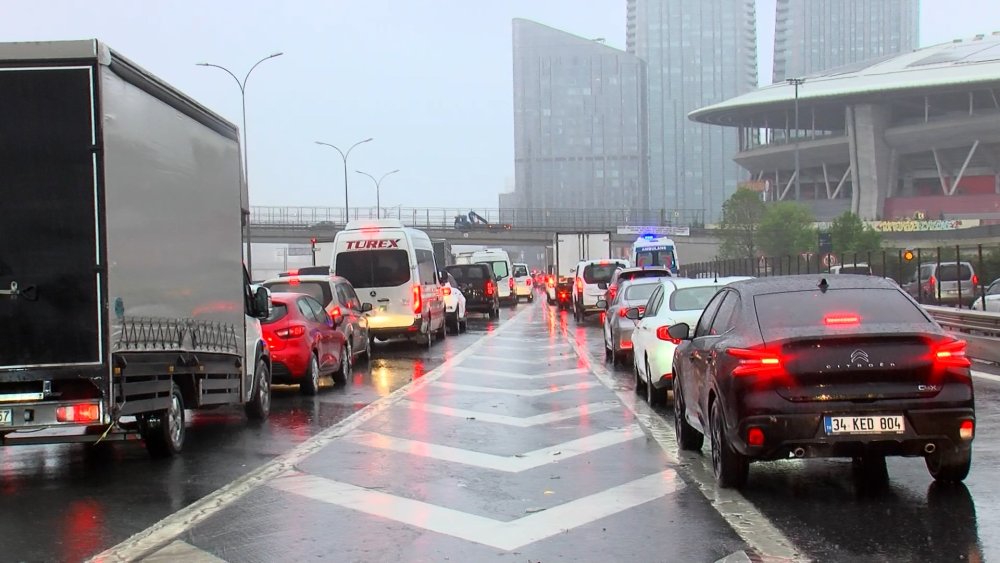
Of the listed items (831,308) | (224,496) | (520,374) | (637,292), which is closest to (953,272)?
(637,292)

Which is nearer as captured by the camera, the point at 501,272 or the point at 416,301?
the point at 416,301

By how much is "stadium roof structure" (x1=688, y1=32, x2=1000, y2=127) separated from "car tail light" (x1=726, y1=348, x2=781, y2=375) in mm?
101125

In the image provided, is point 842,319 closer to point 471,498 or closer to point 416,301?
point 471,498

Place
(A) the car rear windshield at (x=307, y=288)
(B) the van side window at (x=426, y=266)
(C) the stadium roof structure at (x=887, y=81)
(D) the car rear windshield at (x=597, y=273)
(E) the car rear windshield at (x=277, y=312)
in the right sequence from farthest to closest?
(C) the stadium roof structure at (x=887, y=81), (D) the car rear windshield at (x=597, y=273), (B) the van side window at (x=426, y=266), (A) the car rear windshield at (x=307, y=288), (E) the car rear windshield at (x=277, y=312)

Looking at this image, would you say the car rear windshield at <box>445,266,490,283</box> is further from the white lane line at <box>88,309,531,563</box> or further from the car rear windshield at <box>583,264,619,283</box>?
the white lane line at <box>88,309,531,563</box>

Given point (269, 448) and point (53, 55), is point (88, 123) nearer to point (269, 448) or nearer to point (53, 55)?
point (53, 55)

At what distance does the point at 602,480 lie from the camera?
27.5ft

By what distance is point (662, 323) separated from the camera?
12984mm

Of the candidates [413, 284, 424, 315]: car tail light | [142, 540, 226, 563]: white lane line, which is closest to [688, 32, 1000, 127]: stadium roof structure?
[413, 284, 424, 315]: car tail light

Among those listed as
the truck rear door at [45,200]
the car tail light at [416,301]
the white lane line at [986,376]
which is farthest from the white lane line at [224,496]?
the car tail light at [416,301]

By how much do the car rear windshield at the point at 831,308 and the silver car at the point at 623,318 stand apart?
9584 mm

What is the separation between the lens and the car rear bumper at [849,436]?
712 centimetres

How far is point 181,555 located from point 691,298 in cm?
857

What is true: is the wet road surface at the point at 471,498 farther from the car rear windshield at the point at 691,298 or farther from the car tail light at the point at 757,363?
the car rear windshield at the point at 691,298
